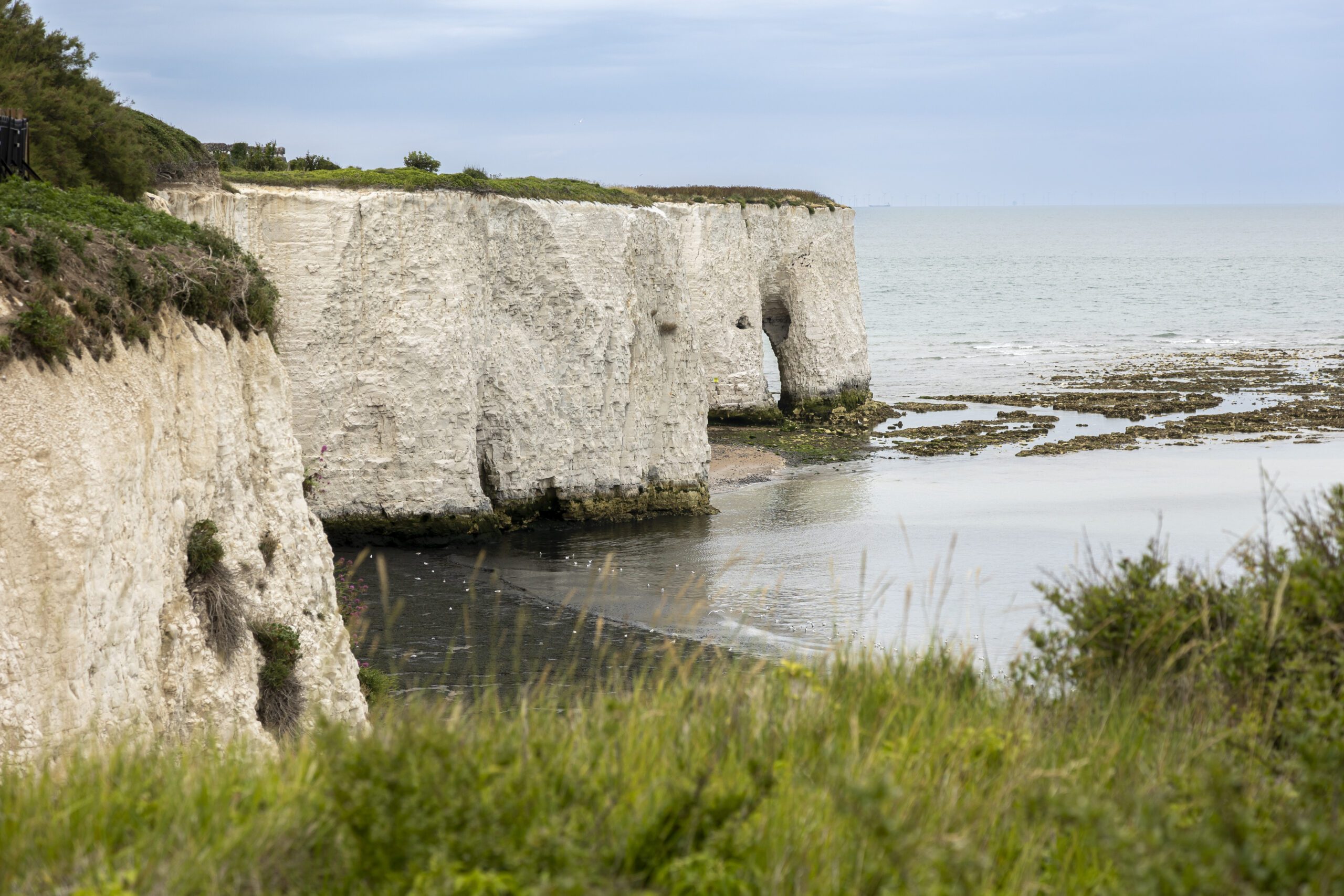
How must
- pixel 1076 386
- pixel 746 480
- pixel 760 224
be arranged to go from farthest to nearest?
pixel 1076 386, pixel 760 224, pixel 746 480

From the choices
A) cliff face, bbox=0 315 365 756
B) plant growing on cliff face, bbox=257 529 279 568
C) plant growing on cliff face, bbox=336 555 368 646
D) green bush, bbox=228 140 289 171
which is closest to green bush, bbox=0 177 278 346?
cliff face, bbox=0 315 365 756

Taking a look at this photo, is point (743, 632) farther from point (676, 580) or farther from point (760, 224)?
point (760, 224)

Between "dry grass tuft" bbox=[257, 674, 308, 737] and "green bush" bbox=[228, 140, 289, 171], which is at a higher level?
"green bush" bbox=[228, 140, 289, 171]

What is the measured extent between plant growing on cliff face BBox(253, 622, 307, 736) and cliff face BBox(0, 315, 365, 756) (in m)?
0.12

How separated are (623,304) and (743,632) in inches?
406

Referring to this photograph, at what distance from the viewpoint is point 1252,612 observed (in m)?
5.06

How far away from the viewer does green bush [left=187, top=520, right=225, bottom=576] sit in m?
9.30

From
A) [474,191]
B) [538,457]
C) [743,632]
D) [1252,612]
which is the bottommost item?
[743,632]

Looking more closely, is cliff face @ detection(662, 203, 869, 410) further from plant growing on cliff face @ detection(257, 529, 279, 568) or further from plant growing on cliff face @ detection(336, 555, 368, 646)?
plant growing on cliff face @ detection(257, 529, 279, 568)

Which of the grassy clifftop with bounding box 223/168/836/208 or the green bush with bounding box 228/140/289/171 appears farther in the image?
the green bush with bounding box 228/140/289/171

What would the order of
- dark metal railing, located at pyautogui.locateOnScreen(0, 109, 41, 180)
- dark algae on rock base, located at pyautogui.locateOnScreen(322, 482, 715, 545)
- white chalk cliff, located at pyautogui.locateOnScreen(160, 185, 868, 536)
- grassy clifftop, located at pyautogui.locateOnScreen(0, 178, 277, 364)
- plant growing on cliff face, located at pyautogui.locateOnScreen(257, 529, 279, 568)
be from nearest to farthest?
grassy clifftop, located at pyautogui.locateOnScreen(0, 178, 277, 364), plant growing on cliff face, located at pyautogui.locateOnScreen(257, 529, 279, 568), dark metal railing, located at pyautogui.locateOnScreen(0, 109, 41, 180), white chalk cliff, located at pyautogui.locateOnScreen(160, 185, 868, 536), dark algae on rock base, located at pyautogui.locateOnScreen(322, 482, 715, 545)

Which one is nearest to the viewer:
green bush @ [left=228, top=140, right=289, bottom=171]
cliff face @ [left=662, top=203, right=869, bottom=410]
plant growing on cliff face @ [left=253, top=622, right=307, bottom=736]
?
plant growing on cliff face @ [left=253, top=622, right=307, bottom=736]

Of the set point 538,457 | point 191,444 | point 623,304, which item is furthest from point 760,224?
point 191,444

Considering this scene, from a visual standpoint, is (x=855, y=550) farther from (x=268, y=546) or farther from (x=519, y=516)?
(x=268, y=546)
